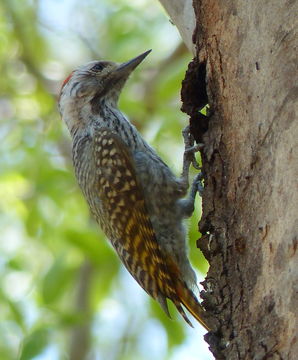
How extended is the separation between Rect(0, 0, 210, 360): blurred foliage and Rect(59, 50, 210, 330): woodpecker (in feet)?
1.01

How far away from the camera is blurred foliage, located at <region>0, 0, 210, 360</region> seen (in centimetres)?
520

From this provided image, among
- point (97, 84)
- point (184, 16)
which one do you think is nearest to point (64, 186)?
point (97, 84)

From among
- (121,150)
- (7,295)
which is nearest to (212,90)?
(121,150)

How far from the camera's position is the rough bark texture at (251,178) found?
2.74m

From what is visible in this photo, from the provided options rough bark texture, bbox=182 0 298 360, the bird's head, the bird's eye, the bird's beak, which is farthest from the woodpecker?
rough bark texture, bbox=182 0 298 360

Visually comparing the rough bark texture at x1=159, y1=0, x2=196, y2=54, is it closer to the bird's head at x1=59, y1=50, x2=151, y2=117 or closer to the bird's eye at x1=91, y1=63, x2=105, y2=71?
the bird's head at x1=59, y1=50, x2=151, y2=117

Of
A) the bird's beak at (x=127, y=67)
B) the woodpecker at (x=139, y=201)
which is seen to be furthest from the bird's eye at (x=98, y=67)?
the woodpecker at (x=139, y=201)

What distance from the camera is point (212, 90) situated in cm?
346

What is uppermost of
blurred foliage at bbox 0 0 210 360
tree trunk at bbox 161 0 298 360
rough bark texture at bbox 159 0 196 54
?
blurred foliage at bbox 0 0 210 360

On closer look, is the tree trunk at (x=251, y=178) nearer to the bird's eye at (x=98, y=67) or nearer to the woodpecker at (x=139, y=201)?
the woodpecker at (x=139, y=201)

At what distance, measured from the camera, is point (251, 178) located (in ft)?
9.91

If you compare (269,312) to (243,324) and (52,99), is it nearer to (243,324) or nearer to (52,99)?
(243,324)

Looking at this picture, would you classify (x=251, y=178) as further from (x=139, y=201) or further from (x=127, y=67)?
(x=127, y=67)

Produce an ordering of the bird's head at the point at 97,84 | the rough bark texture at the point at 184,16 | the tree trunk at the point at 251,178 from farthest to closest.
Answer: the bird's head at the point at 97,84 < the rough bark texture at the point at 184,16 < the tree trunk at the point at 251,178
